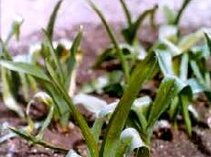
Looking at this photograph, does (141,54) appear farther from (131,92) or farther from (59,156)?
(131,92)

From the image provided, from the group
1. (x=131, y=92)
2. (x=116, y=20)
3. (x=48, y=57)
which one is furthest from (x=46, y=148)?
(x=116, y=20)

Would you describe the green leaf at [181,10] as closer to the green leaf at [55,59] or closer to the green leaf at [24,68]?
the green leaf at [55,59]

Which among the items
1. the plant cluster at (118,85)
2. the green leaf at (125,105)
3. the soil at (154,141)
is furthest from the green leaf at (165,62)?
the green leaf at (125,105)

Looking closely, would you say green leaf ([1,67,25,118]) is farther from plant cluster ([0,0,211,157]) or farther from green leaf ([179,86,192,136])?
green leaf ([179,86,192,136])

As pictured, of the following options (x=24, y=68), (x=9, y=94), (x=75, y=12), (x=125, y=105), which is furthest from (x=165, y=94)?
(x=75, y=12)

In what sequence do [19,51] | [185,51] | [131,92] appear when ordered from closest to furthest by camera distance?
[131,92] < [185,51] < [19,51]

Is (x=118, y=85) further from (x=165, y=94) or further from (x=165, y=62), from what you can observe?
(x=165, y=94)
